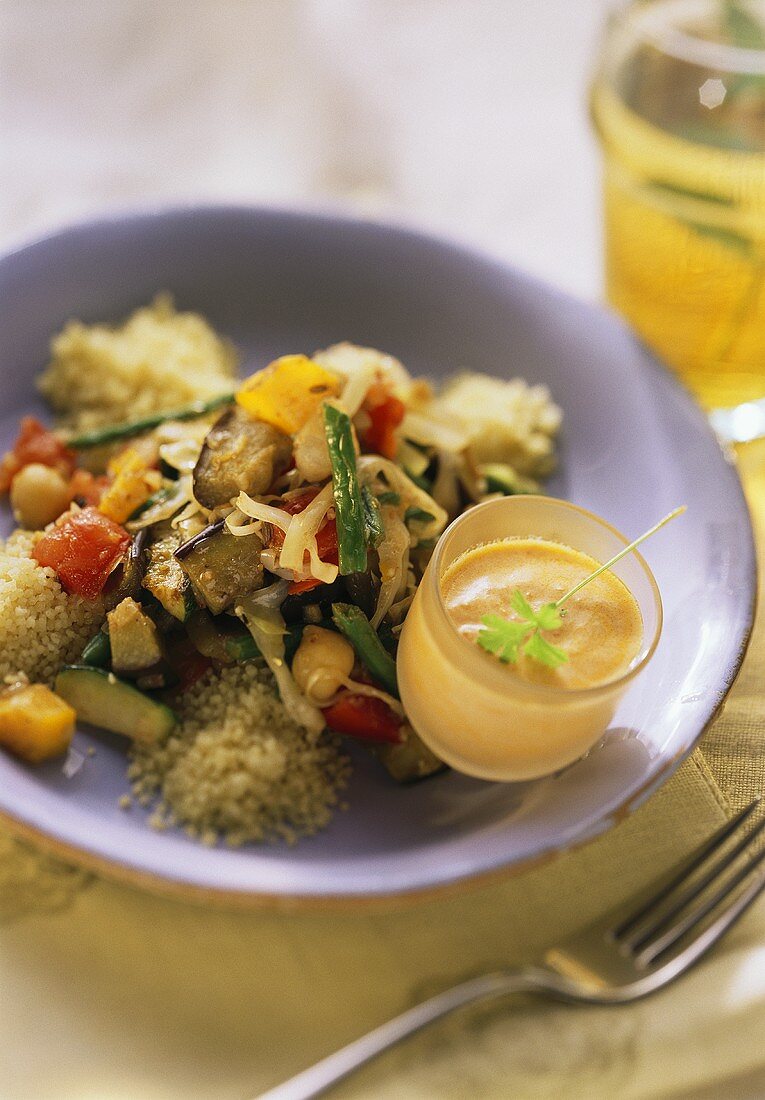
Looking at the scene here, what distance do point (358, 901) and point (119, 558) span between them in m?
1.13

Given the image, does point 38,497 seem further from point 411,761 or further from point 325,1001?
point 325,1001

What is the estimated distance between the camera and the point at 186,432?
3119 mm

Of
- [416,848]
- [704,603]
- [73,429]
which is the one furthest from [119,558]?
[704,603]

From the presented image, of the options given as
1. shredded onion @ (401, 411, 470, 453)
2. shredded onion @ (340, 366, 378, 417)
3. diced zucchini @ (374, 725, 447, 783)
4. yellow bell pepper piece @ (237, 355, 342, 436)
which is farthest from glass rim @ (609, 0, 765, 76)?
diced zucchini @ (374, 725, 447, 783)

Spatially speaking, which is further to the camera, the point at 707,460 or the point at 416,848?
the point at 707,460

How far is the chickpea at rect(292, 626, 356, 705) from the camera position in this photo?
255 cm

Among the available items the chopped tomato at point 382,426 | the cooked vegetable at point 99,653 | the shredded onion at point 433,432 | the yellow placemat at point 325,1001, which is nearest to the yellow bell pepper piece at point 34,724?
the cooked vegetable at point 99,653

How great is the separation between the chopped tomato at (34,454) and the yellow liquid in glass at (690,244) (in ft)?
6.63

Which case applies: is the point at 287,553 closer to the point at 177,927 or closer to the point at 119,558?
the point at 119,558

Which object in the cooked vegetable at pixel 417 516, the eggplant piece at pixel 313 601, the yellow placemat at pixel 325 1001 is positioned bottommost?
the yellow placemat at pixel 325 1001

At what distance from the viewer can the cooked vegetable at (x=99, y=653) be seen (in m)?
2.63

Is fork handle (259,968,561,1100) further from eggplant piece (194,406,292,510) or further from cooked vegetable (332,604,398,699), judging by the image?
eggplant piece (194,406,292,510)

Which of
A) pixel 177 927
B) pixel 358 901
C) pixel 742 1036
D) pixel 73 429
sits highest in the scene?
pixel 73 429

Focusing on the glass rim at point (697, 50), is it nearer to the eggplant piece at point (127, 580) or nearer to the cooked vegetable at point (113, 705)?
the eggplant piece at point (127, 580)
